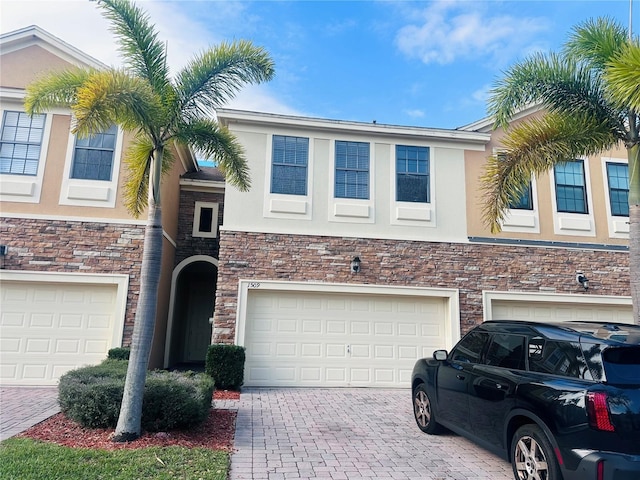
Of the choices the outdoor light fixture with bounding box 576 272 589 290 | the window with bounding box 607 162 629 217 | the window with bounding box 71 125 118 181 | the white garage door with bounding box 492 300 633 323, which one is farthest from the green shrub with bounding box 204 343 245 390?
the window with bounding box 607 162 629 217

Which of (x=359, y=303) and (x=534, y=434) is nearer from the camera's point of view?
(x=534, y=434)

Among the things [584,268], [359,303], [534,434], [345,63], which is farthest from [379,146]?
[534,434]

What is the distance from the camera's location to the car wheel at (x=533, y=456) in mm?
3656

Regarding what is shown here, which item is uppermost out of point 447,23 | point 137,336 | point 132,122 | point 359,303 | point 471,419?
point 447,23

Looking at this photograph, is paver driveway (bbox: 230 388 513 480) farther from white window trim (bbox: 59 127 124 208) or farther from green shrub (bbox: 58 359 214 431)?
white window trim (bbox: 59 127 124 208)

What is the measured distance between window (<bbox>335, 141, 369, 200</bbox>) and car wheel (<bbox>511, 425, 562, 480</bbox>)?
7449 millimetres

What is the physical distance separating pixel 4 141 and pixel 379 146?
31.4 feet

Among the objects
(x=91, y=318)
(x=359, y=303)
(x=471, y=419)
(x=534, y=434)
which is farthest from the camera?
(x=359, y=303)

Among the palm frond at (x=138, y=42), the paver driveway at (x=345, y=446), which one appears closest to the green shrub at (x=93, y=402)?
the paver driveway at (x=345, y=446)

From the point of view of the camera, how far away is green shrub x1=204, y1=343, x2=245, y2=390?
8.90m

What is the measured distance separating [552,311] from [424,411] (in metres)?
6.72

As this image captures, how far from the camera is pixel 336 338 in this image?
10.1 meters

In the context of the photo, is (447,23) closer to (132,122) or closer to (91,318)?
(132,122)

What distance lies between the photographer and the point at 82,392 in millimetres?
5488
